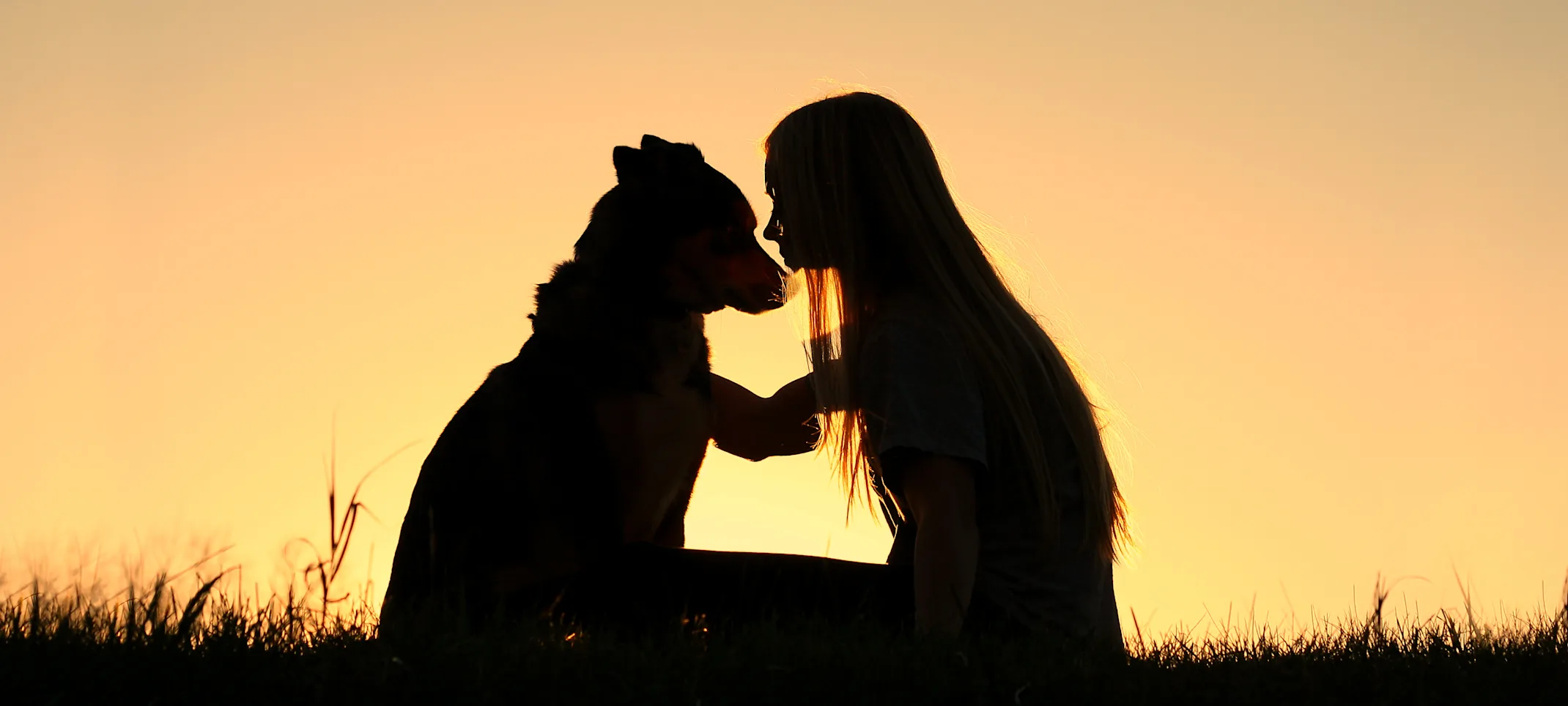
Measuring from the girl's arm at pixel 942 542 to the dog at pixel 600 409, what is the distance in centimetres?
104

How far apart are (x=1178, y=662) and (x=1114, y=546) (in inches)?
17.2

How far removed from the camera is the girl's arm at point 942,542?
2836 mm

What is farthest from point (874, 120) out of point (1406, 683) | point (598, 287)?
point (1406, 683)

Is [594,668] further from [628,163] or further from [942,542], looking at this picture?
[628,163]

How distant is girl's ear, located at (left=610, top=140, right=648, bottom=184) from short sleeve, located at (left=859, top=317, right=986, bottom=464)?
143cm

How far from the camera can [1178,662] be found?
9.53 feet

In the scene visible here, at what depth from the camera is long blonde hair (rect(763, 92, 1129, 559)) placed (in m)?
3.10

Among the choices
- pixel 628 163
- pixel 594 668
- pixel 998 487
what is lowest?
pixel 594 668

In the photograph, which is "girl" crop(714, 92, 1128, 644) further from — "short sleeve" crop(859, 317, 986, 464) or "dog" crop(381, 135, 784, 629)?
"dog" crop(381, 135, 784, 629)

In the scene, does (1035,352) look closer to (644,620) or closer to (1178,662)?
(1178,662)

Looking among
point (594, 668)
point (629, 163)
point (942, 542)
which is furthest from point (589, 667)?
point (629, 163)

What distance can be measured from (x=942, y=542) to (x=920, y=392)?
0.34 metres

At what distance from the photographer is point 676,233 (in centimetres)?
423

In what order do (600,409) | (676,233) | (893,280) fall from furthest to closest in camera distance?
(676,233)
(600,409)
(893,280)
